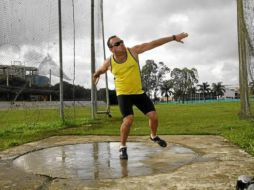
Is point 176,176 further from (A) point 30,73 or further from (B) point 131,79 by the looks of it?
(A) point 30,73

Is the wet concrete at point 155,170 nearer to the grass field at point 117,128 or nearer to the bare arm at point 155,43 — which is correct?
the grass field at point 117,128

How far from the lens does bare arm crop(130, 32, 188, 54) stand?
17.9ft

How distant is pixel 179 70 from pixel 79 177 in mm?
127969

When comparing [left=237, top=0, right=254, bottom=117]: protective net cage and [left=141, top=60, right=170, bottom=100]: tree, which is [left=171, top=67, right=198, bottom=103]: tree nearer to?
[left=141, top=60, right=170, bottom=100]: tree

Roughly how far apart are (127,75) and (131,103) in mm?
405

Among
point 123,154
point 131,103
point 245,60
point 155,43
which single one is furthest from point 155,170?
point 245,60

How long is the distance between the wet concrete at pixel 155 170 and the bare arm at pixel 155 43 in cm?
150

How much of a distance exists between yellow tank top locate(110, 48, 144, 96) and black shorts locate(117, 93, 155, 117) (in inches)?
2.7

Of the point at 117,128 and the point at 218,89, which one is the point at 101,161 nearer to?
the point at 117,128

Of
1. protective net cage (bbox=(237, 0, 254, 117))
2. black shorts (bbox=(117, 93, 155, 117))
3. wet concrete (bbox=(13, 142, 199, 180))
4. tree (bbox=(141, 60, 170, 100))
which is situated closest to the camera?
wet concrete (bbox=(13, 142, 199, 180))

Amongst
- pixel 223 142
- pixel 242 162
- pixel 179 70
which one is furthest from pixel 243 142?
pixel 179 70

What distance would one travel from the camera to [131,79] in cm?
545

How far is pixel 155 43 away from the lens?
18.0ft

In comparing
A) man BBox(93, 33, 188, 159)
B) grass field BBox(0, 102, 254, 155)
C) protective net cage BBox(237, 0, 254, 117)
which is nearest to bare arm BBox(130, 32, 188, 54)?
man BBox(93, 33, 188, 159)
